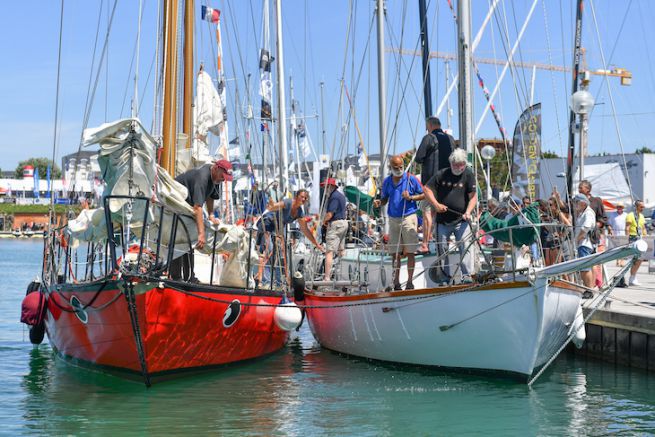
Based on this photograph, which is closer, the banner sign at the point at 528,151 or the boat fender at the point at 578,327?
the boat fender at the point at 578,327

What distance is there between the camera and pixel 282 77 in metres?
18.2

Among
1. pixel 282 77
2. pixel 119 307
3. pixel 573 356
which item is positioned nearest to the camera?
pixel 119 307

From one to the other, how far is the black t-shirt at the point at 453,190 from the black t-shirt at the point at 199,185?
2948mm

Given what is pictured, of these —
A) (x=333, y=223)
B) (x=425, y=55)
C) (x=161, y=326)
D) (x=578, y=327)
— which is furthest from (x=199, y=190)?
(x=425, y=55)

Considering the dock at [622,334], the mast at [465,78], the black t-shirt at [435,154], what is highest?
the mast at [465,78]

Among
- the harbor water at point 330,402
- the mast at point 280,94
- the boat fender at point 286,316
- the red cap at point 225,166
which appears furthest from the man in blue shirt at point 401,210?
the mast at point 280,94

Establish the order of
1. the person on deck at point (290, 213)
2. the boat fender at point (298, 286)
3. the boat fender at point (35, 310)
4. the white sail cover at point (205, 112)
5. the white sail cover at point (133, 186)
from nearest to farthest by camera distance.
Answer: the white sail cover at point (133, 186) → the person on deck at point (290, 213) → the boat fender at point (298, 286) → the boat fender at point (35, 310) → the white sail cover at point (205, 112)

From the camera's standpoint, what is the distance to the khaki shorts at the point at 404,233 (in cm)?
1265

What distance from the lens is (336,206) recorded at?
15.4 metres

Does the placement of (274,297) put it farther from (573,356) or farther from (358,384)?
(573,356)

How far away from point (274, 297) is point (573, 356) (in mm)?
4834

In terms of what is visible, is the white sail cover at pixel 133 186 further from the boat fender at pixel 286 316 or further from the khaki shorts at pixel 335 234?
the khaki shorts at pixel 335 234

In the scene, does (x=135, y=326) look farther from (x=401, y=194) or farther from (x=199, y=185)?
(x=401, y=194)

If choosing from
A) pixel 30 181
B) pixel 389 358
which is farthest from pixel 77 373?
pixel 30 181
